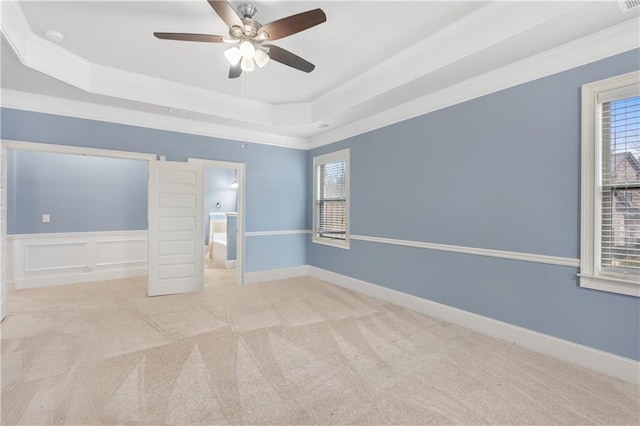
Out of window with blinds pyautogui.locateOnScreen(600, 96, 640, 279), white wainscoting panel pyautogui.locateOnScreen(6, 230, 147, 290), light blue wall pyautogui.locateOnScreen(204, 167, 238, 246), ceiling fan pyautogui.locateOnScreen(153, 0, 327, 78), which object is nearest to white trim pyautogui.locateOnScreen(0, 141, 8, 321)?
white wainscoting panel pyautogui.locateOnScreen(6, 230, 147, 290)

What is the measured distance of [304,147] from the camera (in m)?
5.86

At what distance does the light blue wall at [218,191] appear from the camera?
8008 millimetres

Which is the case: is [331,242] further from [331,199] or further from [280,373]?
[280,373]

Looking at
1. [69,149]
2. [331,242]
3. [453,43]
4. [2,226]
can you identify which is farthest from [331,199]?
[2,226]

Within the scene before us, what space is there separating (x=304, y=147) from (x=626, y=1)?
456cm

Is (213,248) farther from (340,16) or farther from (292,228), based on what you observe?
(340,16)

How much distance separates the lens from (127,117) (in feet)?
14.1

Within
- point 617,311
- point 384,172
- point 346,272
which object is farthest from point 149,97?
point 617,311

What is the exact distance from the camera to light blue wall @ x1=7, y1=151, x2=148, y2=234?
4.67 meters

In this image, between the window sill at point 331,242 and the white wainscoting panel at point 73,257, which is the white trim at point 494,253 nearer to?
the window sill at point 331,242

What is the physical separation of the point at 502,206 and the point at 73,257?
6.55 meters

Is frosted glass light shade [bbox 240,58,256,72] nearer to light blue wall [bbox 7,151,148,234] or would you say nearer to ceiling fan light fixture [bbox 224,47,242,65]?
ceiling fan light fixture [bbox 224,47,242,65]

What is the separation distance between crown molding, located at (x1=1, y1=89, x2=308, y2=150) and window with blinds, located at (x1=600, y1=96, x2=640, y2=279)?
4.48 m

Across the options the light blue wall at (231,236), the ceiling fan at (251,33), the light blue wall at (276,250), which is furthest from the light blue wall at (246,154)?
the ceiling fan at (251,33)
